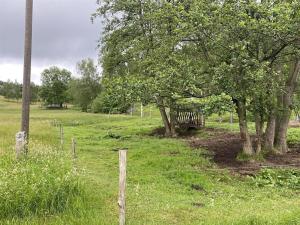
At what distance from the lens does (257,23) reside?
1205 cm

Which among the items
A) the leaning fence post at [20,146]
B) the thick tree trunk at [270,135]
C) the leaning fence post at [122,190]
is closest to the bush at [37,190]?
the leaning fence post at [122,190]

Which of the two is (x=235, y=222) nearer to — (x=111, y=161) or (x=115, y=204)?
(x=115, y=204)

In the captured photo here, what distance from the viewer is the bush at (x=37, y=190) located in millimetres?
7074

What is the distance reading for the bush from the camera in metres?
7.07

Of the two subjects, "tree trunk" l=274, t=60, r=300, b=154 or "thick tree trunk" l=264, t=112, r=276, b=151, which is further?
"thick tree trunk" l=264, t=112, r=276, b=151

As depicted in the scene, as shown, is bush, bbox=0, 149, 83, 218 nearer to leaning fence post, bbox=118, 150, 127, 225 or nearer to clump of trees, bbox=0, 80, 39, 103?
leaning fence post, bbox=118, 150, 127, 225

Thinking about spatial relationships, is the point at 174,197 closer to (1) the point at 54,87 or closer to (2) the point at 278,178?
(2) the point at 278,178

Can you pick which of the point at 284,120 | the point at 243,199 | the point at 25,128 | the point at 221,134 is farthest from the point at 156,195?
the point at 221,134

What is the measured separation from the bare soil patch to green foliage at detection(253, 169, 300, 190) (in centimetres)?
58

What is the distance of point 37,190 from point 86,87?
→ 7903 centimetres

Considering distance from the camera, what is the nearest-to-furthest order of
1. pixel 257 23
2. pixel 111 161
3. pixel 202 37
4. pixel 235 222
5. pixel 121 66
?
1. pixel 235 222
2. pixel 257 23
3. pixel 202 37
4. pixel 111 161
5. pixel 121 66

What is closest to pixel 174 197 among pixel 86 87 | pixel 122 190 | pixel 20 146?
pixel 122 190

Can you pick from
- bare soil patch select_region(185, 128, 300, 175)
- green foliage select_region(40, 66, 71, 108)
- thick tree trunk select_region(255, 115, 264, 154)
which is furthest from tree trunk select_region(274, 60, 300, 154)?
green foliage select_region(40, 66, 71, 108)

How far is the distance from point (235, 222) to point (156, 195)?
9.57 feet
